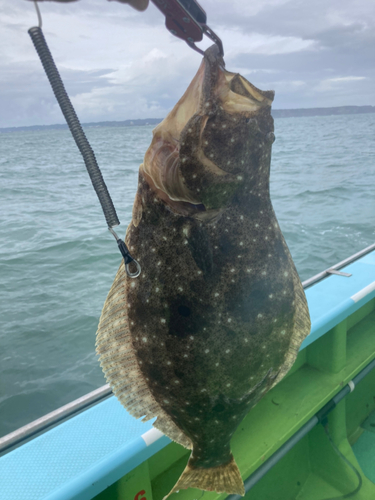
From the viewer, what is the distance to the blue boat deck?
5.90 ft

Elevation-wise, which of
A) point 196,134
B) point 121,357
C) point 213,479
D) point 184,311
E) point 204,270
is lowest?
point 213,479

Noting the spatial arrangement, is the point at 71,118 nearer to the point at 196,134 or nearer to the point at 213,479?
the point at 196,134

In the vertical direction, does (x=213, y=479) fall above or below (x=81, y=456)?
above

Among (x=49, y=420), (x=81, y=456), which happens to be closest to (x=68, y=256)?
(x=49, y=420)

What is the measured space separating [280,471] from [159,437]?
5.48ft

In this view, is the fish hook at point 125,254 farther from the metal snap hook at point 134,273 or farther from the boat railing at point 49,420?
the boat railing at point 49,420

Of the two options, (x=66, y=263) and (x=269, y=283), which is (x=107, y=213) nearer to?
(x=269, y=283)

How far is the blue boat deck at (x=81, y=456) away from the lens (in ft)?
5.90

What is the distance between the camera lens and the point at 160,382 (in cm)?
130

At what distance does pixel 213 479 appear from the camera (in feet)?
5.17

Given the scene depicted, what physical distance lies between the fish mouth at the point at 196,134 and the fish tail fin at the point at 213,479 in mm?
1044

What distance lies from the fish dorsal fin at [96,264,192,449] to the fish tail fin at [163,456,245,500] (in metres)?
0.37

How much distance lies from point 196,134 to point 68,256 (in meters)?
9.81

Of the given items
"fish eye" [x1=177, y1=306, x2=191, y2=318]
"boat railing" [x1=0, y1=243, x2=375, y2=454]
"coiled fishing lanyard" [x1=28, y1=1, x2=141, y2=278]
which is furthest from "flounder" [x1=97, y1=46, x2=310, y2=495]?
"boat railing" [x1=0, y1=243, x2=375, y2=454]
